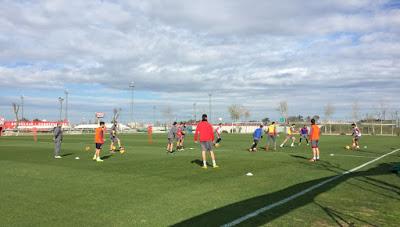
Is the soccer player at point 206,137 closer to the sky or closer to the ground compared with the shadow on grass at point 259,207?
closer to the sky

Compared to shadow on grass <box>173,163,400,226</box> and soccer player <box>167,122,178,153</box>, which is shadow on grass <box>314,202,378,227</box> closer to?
shadow on grass <box>173,163,400,226</box>

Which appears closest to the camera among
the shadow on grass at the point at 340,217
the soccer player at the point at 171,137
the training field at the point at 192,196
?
the shadow on grass at the point at 340,217

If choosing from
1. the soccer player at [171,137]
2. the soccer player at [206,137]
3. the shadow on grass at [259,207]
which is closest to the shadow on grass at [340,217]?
the shadow on grass at [259,207]

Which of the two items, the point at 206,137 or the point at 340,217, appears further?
the point at 206,137

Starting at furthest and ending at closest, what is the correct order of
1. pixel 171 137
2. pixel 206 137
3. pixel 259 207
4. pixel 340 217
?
pixel 171 137 → pixel 206 137 → pixel 259 207 → pixel 340 217

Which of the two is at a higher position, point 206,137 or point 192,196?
point 206,137

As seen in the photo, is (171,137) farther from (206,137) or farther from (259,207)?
(259,207)

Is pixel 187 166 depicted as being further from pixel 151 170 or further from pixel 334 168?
pixel 334 168

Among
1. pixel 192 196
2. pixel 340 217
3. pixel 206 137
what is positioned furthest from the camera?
pixel 206 137

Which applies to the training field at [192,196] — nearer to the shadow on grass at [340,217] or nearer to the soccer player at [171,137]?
the shadow on grass at [340,217]

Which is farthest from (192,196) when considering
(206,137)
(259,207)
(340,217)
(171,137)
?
(171,137)

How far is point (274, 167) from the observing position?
1639 centimetres

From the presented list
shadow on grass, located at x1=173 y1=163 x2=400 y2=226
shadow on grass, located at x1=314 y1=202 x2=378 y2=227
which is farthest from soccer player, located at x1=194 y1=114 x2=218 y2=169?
shadow on grass, located at x1=314 y1=202 x2=378 y2=227

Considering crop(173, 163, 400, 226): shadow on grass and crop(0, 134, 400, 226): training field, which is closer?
crop(173, 163, 400, 226): shadow on grass
